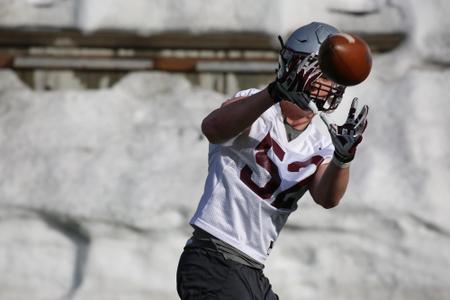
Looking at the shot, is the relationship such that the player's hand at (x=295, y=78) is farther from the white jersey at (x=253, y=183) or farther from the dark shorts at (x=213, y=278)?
the dark shorts at (x=213, y=278)

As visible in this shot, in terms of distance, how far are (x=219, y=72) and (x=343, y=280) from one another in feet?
5.08

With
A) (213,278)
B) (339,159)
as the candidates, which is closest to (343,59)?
(339,159)

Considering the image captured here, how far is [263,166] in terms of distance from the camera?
152 inches

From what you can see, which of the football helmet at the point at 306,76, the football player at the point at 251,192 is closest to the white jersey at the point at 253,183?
the football player at the point at 251,192

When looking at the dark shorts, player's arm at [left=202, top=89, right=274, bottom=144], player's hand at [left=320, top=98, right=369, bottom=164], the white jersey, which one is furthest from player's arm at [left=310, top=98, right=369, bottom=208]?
the dark shorts

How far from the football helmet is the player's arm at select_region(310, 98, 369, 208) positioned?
0.21 ft

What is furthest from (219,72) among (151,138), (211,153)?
(211,153)

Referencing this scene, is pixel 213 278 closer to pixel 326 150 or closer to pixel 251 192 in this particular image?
pixel 251 192

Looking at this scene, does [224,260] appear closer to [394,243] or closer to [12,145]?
[394,243]

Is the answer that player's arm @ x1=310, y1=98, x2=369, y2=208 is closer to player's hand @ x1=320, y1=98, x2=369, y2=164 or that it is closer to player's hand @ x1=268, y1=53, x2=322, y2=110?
player's hand @ x1=320, y1=98, x2=369, y2=164

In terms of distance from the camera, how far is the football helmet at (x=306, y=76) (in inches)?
137

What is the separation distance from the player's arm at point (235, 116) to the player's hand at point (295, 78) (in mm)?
37

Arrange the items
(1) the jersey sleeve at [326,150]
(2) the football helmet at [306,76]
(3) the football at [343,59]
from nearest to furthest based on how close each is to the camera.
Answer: (3) the football at [343,59] → (2) the football helmet at [306,76] → (1) the jersey sleeve at [326,150]

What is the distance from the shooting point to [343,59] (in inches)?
132
